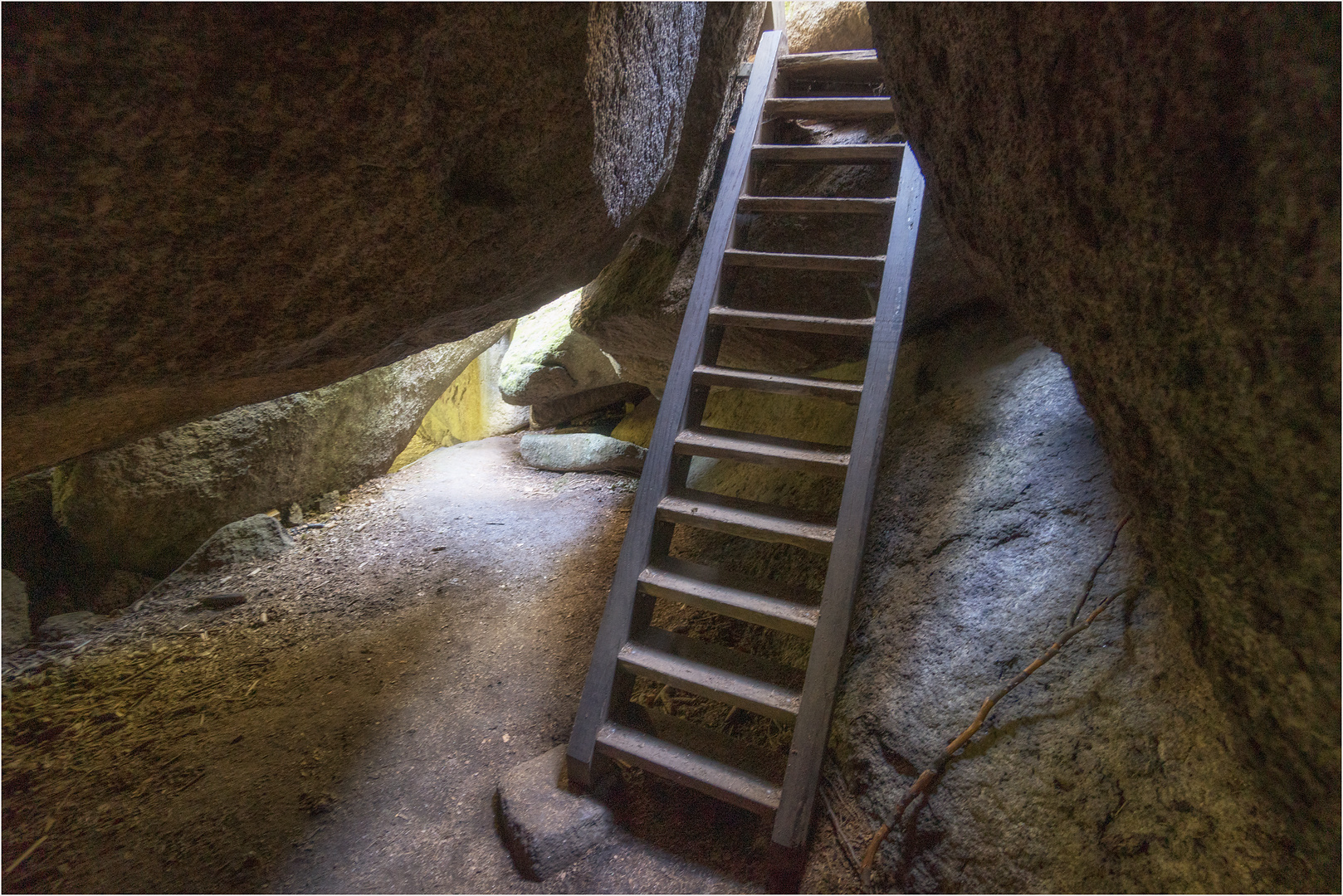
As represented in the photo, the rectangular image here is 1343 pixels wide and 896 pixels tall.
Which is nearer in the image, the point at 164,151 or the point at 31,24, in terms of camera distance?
the point at 31,24

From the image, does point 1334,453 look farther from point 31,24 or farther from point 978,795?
point 31,24

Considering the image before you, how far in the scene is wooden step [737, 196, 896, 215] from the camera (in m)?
3.07

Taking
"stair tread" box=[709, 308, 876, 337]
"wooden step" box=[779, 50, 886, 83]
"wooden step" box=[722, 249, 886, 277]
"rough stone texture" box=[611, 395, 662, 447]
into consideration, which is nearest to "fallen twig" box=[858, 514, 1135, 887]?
"stair tread" box=[709, 308, 876, 337]

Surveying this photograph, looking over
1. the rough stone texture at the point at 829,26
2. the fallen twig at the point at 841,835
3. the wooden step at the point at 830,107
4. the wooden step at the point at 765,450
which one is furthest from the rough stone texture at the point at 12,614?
the rough stone texture at the point at 829,26

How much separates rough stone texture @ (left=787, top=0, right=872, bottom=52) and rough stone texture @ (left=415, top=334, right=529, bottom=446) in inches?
242

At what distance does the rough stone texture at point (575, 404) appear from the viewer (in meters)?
8.06

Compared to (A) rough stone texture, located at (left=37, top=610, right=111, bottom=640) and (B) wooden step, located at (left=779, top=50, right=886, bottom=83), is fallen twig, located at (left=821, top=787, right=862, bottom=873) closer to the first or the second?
(B) wooden step, located at (left=779, top=50, right=886, bottom=83)

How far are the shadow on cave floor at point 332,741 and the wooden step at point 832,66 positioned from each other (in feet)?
11.4

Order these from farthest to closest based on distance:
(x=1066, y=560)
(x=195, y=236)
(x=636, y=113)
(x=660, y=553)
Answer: (x=660, y=553), (x=636, y=113), (x=1066, y=560), (x=195, y=236)

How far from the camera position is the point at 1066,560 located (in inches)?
78.5

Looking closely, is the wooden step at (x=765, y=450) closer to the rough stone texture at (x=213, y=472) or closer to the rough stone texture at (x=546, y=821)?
the rough stone texture at (x=546, y=821)

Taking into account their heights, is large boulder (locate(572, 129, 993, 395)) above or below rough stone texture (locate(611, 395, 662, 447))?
above

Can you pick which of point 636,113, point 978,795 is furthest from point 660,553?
point 636,113

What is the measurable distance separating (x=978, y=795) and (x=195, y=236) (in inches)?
104
